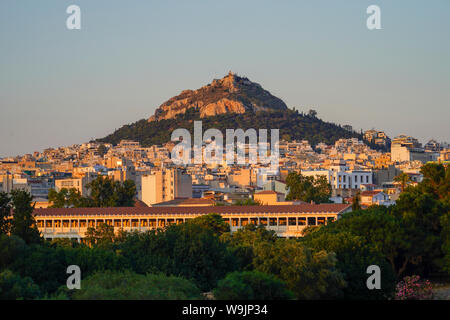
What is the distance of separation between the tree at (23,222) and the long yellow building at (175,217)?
2274cm

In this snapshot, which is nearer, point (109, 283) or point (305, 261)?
point (109, 283)

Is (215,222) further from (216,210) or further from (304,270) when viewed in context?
(304,270)

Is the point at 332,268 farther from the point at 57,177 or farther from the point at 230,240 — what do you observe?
the point at 57,177

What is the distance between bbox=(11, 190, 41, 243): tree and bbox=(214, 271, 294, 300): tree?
1822 cm

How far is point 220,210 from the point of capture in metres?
80.9

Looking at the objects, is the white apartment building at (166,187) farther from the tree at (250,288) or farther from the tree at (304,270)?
the tree at (250,288)

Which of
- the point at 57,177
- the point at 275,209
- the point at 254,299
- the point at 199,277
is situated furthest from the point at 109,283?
the point at 57,177

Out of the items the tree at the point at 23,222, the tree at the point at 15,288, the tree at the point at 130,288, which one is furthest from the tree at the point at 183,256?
the tree at the point at 15,288

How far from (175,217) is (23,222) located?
96.8ft

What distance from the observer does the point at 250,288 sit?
33.2 metres

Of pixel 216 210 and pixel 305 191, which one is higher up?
pixel 305 191

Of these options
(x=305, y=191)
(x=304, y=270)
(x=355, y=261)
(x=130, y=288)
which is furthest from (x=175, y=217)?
(x=130, y=288)
